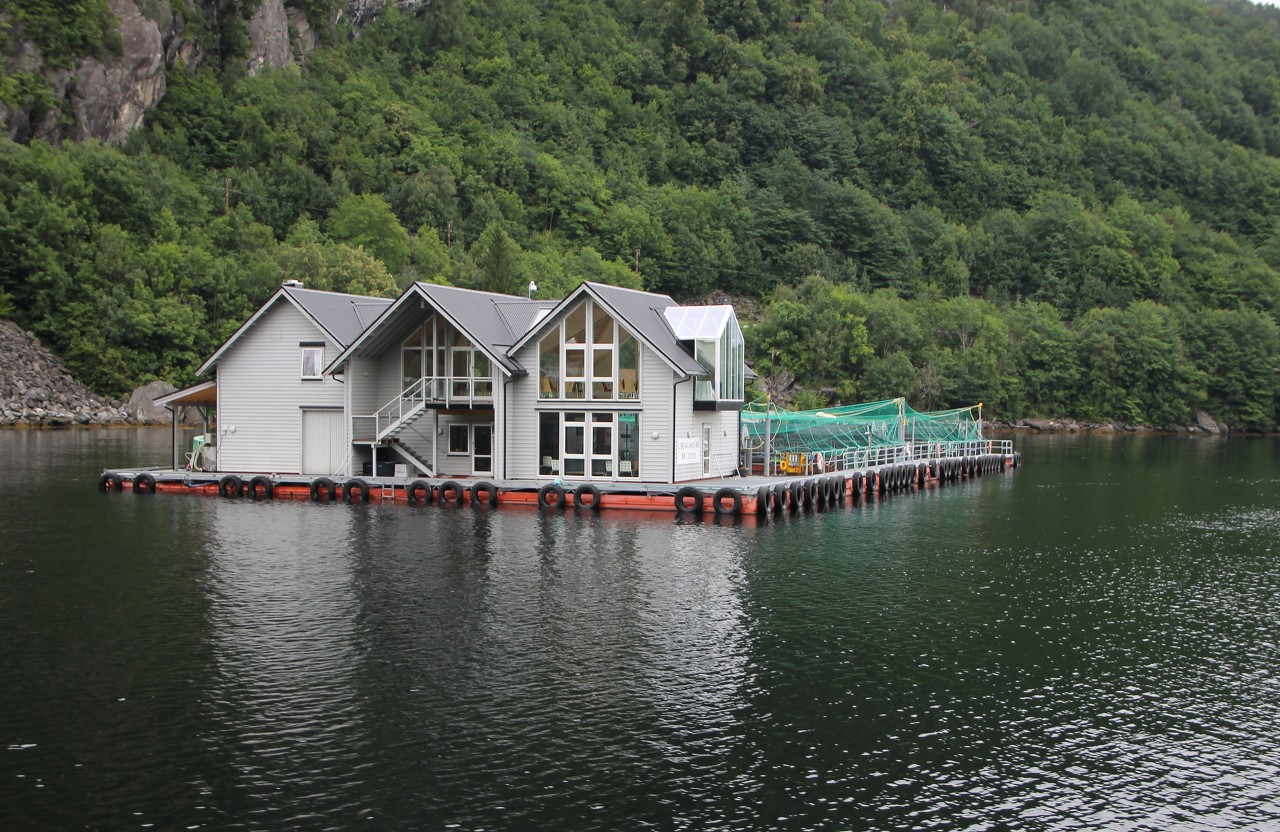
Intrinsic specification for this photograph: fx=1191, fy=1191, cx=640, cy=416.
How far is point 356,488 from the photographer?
43.8 m

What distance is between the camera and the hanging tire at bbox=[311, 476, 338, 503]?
143 ft

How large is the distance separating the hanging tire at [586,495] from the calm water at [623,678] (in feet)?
13.2

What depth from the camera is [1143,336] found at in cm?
12344

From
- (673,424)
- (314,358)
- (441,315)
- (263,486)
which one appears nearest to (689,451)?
(673,424)

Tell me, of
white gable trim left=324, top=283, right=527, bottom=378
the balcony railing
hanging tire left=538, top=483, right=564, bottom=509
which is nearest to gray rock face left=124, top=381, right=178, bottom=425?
the balcony railing

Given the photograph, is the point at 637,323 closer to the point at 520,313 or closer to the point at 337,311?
the point at 520,313

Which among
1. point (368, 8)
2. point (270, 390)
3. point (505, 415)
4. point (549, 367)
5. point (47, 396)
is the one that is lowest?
point (505, 415)

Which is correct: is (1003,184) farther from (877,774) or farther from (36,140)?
(877,774)

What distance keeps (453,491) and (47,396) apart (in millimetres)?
59863

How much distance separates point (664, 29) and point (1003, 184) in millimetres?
54562

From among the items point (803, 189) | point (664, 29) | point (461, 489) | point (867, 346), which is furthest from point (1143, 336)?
point (461, 489)

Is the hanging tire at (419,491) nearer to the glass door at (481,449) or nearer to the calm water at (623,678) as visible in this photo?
the glass door at (481,449)

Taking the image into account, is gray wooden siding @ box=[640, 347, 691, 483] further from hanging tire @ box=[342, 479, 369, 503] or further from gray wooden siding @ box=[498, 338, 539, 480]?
hanging tire @ box=[342, 479, 369, 503]

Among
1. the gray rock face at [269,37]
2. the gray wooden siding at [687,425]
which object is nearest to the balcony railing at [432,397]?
the gray wooden siding at [687,425]
